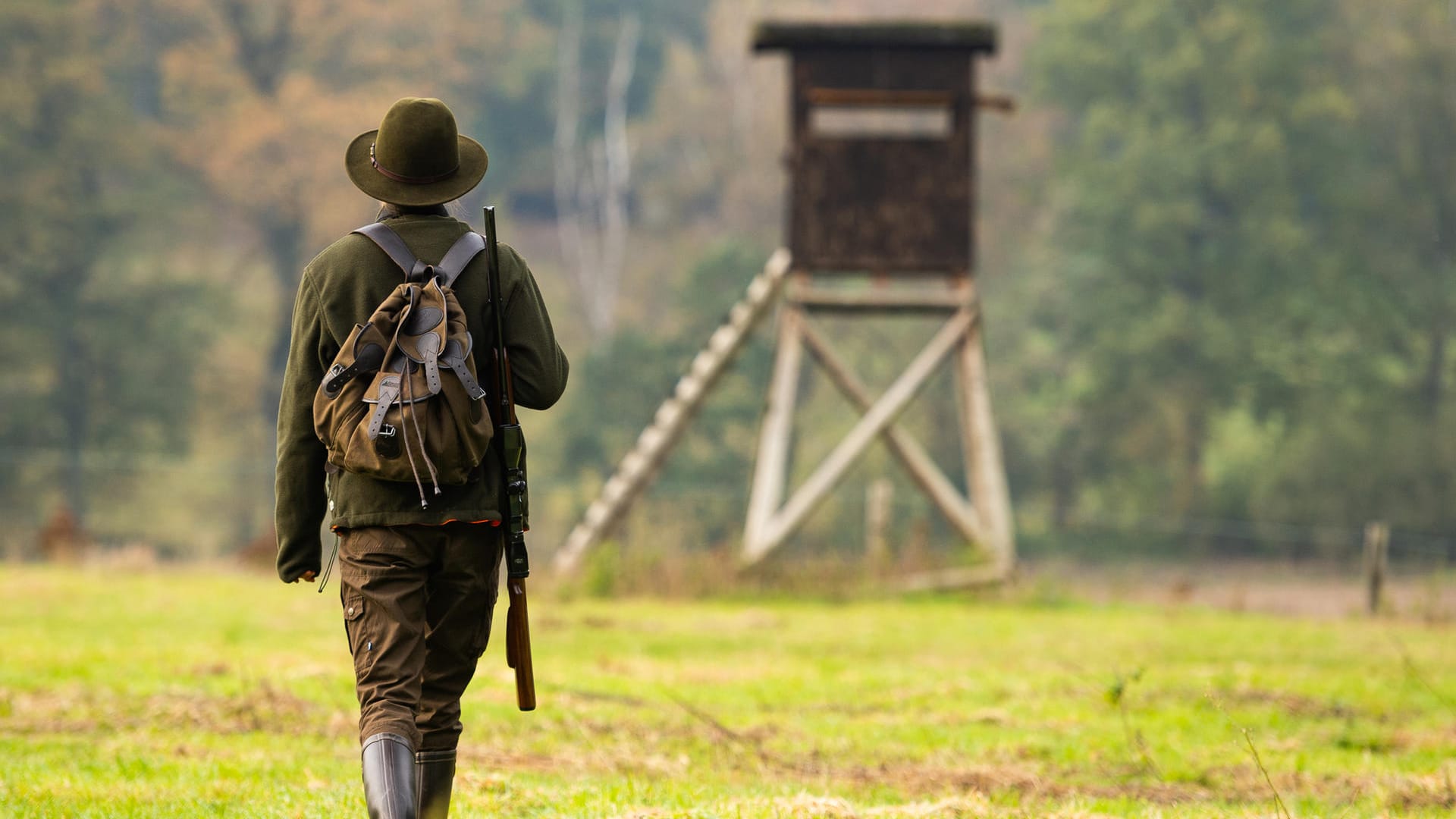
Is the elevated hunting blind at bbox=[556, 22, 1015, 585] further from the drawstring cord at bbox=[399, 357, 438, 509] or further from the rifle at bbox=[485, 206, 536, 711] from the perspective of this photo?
the drawstring cord at bbox=[399, 357, 438, 509]

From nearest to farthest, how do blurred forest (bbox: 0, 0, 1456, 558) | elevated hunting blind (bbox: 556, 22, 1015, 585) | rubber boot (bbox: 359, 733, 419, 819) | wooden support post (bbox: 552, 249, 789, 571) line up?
rubber boot (bbox: 359, 733, 419, 819) < wooden support post (bbox: 552, 249, 789, 571) < elevated hunting blind (bbox: 556, 22, 1015, 585) < blurred forest (bbox: 0, 0, 1456, 558)

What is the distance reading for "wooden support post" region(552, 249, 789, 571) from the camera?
1812cm

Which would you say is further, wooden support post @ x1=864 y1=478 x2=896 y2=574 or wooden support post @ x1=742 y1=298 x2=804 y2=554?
wooden support post @ x1=864 y1=478 x2=896 y2=574

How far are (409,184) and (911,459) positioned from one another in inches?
558

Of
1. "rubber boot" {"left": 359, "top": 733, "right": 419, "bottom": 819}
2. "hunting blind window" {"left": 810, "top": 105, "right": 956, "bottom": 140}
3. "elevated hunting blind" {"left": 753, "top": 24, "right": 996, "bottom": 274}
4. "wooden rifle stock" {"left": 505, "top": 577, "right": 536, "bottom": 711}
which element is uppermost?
"hunting blind window" {"left": 810, "top": 105, "right": 956, "bottom": 140}

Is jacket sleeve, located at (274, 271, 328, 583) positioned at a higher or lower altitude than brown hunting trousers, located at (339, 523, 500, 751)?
higher

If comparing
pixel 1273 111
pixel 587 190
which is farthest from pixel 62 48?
pixel 1273 111

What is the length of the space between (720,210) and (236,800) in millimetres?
47445

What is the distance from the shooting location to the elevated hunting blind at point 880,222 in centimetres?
1858

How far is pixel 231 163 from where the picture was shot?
41.8m

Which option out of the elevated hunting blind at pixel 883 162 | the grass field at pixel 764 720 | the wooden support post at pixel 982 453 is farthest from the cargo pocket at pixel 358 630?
the elevated hunting blind at pixel 883 162

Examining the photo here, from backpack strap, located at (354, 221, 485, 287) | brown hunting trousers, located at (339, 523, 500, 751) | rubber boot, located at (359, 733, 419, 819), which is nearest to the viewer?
rubber boot, located at (359, 733, 419, 819)

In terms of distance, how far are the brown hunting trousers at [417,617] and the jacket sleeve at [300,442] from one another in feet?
0.44

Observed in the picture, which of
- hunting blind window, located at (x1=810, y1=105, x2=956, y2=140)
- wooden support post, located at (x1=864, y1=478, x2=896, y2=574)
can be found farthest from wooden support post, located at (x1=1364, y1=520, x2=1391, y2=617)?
hunting blind window, located at (x1=810, y1=105, x2=956, y2=140)
